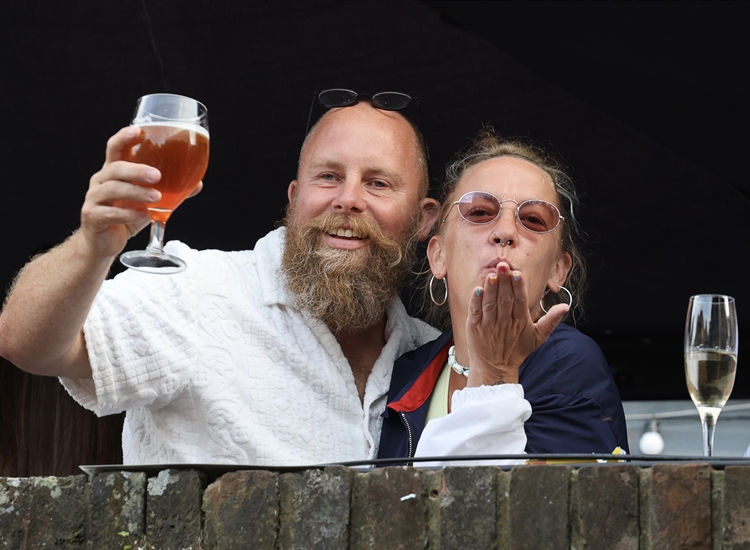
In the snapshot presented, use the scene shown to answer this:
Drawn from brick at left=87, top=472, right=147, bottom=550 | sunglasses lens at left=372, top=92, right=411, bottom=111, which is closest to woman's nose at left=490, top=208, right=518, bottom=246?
sunglasses lens at left=372, top=92, right=411, bottom=111

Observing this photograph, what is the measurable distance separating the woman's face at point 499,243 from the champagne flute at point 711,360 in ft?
1.95

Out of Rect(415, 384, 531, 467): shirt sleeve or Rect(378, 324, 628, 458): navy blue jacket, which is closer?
Rect(415, 384, 531, 467): shirt sleeve

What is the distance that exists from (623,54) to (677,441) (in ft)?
27.3

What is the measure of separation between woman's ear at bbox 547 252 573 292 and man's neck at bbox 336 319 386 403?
58 centimetres

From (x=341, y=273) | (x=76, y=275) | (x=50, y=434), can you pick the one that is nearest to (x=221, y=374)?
(x=341, y=273)

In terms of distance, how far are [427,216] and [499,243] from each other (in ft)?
2.19

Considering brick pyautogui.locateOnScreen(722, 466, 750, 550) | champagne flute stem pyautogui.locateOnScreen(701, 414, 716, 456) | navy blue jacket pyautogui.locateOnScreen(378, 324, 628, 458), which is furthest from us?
navy blue jacket pyautogui.locateOnScreen(378, 324, 628, 458)

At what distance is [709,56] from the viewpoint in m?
2.79

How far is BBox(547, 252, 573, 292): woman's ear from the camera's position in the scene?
8.61ft

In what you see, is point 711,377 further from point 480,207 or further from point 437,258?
point 437,258

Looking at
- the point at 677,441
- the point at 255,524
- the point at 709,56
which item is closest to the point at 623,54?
the point at 709,56

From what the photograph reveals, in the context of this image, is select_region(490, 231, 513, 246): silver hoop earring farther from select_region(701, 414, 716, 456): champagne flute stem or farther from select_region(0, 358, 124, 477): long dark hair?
select_region(0, 358, 124, 477): long dark hair

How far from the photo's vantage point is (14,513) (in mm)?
1404

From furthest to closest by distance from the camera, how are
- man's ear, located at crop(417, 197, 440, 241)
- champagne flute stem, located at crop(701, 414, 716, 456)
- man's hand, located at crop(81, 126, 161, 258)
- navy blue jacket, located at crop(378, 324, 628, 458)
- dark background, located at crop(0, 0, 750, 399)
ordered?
man's ear, located at crop(417, 197, 440, 241)
dark background, located at crop(0, 0, 750, 399)
navy blue jacket, located at crop(378, 324, 628, 458)
champagne flute stem, located at crop(701, 414, 716, 456)
man's hand, located at crop(81, 126, 161, 258)
